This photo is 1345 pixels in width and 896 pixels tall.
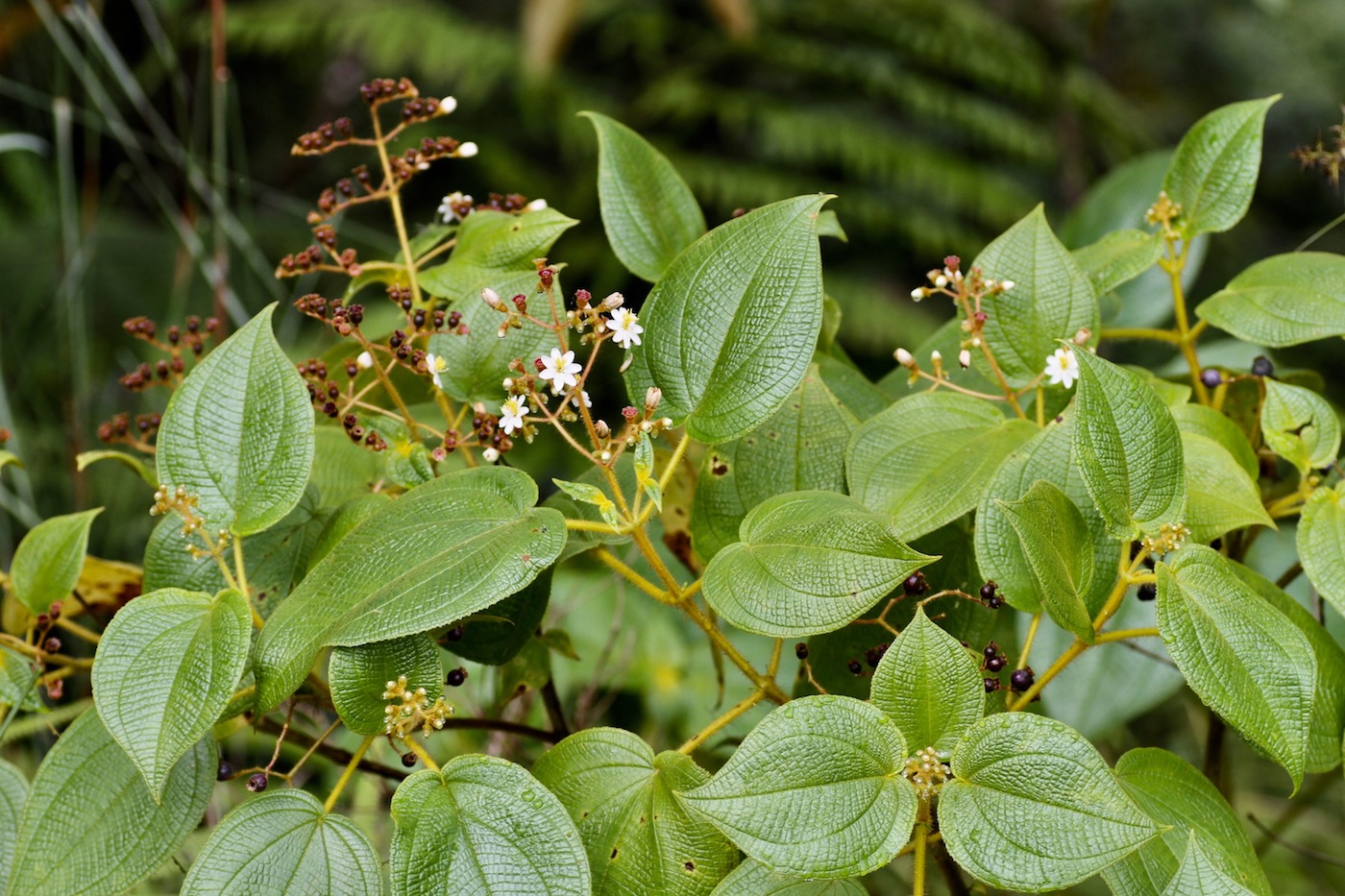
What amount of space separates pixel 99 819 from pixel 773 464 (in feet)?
0.97

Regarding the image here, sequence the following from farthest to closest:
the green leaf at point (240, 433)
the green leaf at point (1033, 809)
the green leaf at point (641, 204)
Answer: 1. the green leaf at point (641, 204)
2. the green leaf at point (240, 433)
3. the green leaf at point (1033, 809)

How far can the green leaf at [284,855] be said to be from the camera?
0.39m

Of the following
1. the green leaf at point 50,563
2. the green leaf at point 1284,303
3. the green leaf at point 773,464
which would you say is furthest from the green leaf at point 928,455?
the green leaf at point 50,563

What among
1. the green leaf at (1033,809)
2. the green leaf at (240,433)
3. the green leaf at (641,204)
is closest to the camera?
the green leaf at (1033,809)

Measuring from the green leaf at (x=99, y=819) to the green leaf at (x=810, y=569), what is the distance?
0.70 ft

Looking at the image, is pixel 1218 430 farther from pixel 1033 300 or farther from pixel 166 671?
pixel 166 671

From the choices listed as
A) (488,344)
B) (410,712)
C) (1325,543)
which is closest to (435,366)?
(488,344)

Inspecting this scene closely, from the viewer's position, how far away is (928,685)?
0.38 m

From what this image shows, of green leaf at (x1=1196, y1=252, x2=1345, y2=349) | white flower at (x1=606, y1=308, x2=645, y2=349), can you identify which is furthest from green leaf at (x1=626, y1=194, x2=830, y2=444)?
green leaf at (x1=1196, y1=252, x2=1345, y2=349)

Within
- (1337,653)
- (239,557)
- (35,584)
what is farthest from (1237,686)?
(35,584)

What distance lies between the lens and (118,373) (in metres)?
2.04

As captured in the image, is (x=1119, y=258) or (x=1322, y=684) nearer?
(x=1322, y=684)

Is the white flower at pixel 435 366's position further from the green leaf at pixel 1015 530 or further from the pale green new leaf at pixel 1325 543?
the pale green new leaf at pixel 1325 543

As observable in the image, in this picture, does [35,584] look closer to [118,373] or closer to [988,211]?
[118,373]
